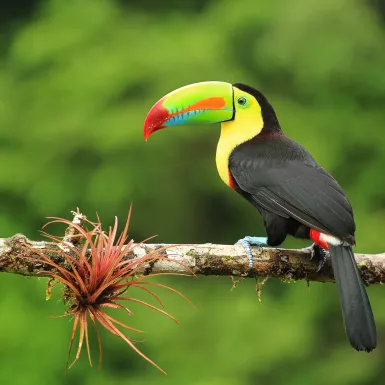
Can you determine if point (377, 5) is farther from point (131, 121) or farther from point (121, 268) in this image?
point (121, 268)

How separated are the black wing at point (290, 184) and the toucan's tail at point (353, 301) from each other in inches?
4.3

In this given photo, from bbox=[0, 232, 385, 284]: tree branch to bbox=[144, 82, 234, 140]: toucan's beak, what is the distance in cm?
95

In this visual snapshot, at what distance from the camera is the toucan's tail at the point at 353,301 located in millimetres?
3574

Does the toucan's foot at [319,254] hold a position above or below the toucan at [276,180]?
below

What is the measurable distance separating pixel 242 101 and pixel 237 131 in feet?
0.54

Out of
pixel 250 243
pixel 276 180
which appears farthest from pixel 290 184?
pixel 250 243

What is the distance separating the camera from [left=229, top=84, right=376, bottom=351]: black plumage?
367 centimetres

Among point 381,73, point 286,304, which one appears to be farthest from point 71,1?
point 286,304

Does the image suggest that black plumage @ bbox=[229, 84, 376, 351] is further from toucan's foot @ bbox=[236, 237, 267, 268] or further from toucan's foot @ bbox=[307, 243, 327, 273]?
toucan's foot @ bbox=[236, 237, 267, 268]

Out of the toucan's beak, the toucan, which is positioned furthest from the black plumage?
the toucan's beak

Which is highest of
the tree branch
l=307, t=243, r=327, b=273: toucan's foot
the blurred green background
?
the blurred green background

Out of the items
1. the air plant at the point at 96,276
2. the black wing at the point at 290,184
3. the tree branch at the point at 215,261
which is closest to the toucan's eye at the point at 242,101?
the black wing at the point at 290,184

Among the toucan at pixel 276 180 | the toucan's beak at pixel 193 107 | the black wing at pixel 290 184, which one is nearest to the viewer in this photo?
the toucan at pixel 276 180

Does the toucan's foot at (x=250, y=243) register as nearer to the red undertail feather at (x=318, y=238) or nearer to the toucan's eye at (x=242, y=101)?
the red undertail feather at (x=318, y=238)
